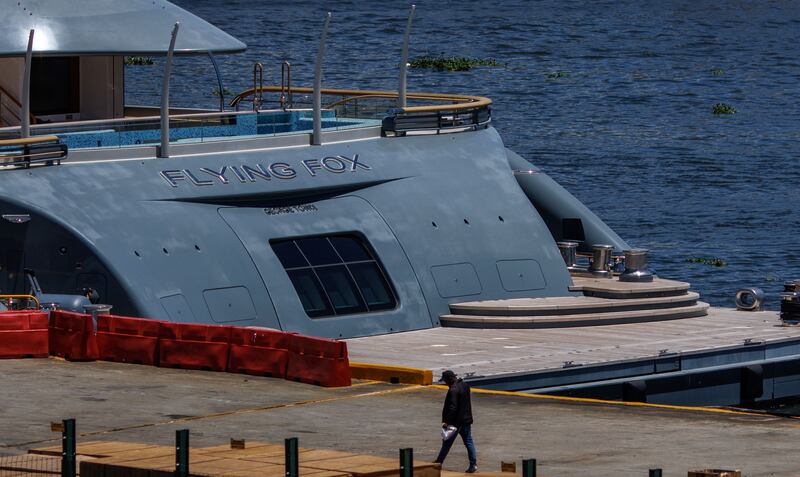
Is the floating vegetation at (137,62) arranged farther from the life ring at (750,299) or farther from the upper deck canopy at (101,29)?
the life ring at (750,299)

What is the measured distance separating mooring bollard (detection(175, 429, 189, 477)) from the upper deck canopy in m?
22.0

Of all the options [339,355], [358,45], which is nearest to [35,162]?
[339,355]

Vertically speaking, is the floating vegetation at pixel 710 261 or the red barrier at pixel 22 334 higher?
the red barrier at pixel 22 334

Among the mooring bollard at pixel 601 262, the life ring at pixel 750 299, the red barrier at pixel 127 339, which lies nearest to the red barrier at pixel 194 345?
the red barrier at pixel 127 339

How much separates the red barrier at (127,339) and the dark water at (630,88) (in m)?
10.6

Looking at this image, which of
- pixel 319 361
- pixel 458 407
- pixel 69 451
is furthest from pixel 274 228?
pixel 69 451

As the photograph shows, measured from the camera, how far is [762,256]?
69.2 metres

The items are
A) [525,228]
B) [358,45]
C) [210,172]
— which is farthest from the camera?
[358,45]

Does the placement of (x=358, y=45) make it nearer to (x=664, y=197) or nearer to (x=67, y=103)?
(x=664, y=197)

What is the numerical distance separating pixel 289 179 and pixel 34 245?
6290 mm

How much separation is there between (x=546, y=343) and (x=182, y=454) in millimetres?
18868

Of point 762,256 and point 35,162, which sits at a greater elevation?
point 35,162

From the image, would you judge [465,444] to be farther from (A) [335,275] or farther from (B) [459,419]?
(A) [335,275]

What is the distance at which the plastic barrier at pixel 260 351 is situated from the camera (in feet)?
117
